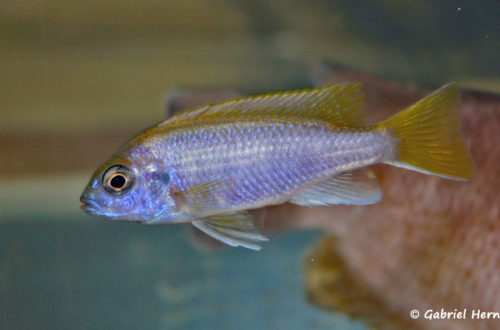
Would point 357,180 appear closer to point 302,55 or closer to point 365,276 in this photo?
point 365,276

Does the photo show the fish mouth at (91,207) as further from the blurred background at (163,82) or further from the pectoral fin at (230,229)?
the blurred background at (163,82)

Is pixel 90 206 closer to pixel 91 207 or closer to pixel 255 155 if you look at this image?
pixel 91 207

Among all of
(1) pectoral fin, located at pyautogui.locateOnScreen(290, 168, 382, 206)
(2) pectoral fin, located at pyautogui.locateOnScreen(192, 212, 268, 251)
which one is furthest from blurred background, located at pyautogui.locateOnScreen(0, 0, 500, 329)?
(1) pectoral fin, located at pyautogui.locateOnScreen(290, 168, 382, 206)

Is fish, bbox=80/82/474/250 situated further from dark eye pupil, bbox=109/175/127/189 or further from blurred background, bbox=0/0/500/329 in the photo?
blurred background, bbox=0/0/500/329

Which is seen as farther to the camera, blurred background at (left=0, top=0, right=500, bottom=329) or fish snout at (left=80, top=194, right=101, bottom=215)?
blurred background at (left=0, top=0, right=500, bottom=329)

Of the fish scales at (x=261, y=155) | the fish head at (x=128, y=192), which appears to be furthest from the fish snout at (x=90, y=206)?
the fish scales at (x=261, y=155)

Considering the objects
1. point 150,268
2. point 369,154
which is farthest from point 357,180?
point 150,268
